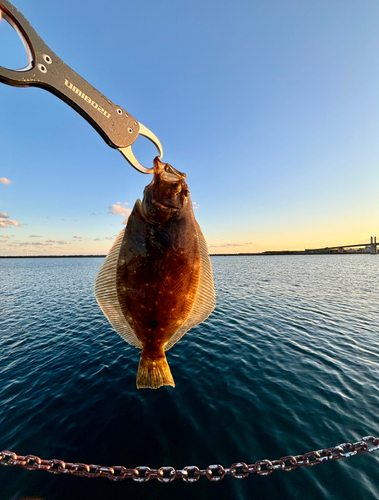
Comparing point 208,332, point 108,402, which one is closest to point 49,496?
point 108,402

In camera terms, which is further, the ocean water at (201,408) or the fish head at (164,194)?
the ocean water at (201,408)

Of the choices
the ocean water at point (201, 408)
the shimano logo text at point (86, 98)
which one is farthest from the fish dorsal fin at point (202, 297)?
the ocean water at point (201, 408)

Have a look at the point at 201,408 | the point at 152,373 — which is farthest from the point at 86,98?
the point at 201,408

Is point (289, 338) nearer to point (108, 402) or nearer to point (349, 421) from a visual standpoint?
point (349, 421)

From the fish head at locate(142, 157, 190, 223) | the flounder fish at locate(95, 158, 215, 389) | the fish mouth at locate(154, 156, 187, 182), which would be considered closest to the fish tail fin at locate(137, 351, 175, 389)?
the flounder fish at locate(95, 158, 215, 389)

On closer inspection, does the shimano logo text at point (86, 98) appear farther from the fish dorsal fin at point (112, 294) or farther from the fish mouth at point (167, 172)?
the fish dorsal fin at point (112, 294)
